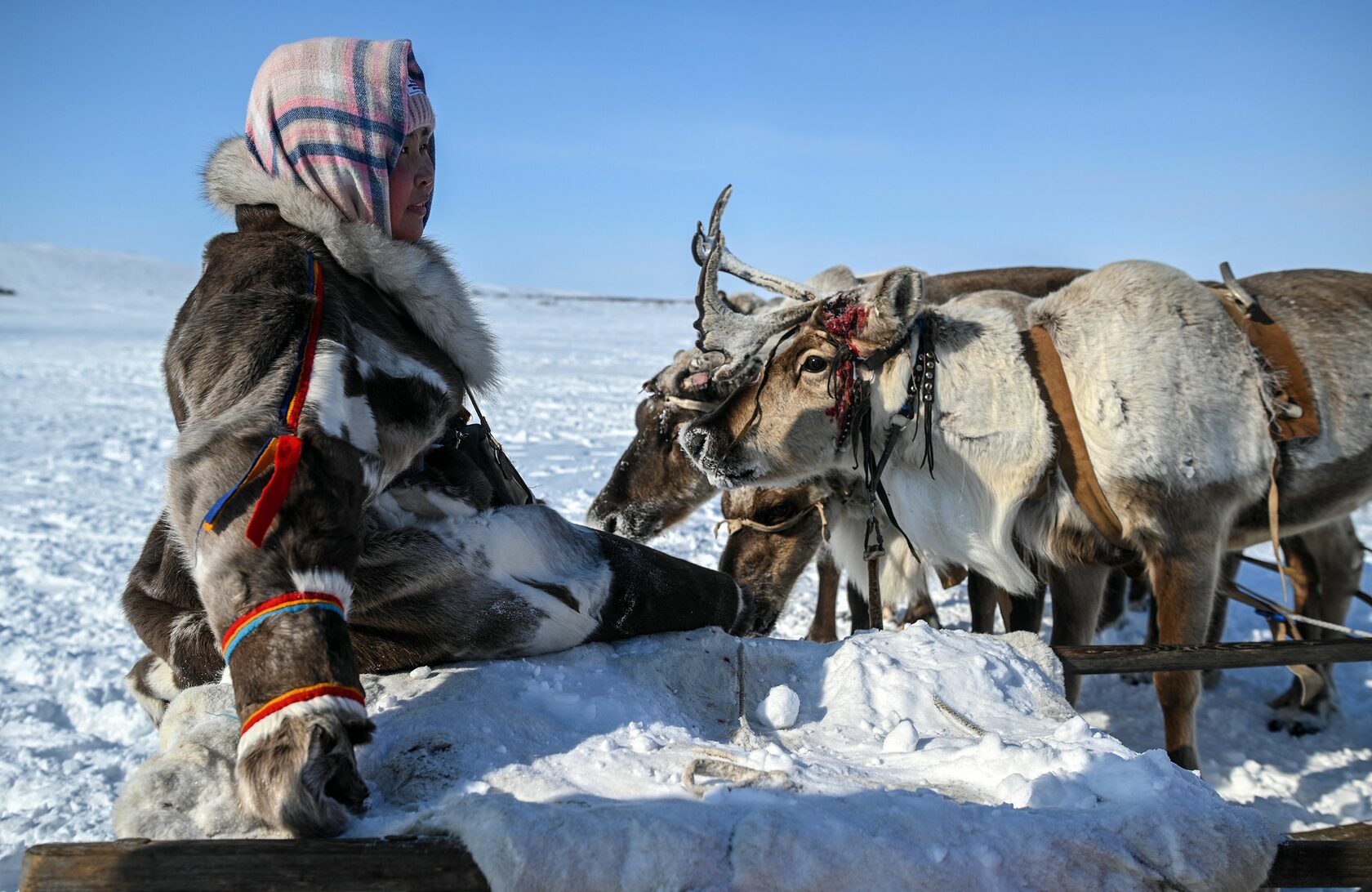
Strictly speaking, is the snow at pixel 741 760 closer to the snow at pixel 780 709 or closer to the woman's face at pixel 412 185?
the snow at pixel 780 709

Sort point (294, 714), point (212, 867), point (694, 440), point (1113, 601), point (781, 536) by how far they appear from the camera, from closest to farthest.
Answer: point (212, 867)
point (294, 714)
point (694, 440)
point (781, 536)
point (1113, 601)

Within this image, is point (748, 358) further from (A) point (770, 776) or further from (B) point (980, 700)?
(A) point (770, 776)

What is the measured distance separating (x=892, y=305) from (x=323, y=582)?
78.9 inches

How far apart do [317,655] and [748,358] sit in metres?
2.22

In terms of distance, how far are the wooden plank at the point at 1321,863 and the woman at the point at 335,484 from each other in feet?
3.96

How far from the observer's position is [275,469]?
1.36m

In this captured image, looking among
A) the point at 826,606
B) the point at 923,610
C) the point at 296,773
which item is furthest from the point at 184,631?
the point at 923,610

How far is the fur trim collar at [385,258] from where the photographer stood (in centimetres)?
184

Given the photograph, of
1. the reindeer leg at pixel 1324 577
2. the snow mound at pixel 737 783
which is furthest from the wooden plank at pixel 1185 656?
the reindeer leg at pixel 1324 577

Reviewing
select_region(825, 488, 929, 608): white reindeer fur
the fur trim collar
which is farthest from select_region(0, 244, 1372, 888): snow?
select_region(825, 488, 929, 608): white reindeer fur

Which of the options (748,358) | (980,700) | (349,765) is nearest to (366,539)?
(349,765)

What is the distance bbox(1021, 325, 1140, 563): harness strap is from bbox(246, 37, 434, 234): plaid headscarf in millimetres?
2062

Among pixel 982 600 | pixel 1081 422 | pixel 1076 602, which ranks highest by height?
pixel 1081 422

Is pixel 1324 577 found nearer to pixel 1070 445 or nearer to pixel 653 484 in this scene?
pixel 1070 445
